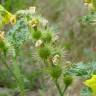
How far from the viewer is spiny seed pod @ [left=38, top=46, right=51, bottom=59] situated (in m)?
1.49

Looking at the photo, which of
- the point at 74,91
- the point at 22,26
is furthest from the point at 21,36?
the point at 74,91

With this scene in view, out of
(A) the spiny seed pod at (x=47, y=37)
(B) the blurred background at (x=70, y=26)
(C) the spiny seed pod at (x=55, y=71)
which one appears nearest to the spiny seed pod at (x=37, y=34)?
(A) the spiny seed pod at (x=47, y=37)

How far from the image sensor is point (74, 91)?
3.61 metres

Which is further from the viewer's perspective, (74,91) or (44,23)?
(74,91)

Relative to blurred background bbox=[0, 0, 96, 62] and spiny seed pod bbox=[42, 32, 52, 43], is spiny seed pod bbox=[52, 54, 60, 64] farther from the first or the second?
blurred background bbox=[0, 0, 96, 62]

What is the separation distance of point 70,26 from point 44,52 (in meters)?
2.94

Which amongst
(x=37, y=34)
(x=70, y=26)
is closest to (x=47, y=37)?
(x=37, y=34)

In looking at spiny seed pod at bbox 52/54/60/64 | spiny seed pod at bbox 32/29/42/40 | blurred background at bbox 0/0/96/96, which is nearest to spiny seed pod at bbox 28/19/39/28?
spiny seed pod at bbox 32/29/42/40

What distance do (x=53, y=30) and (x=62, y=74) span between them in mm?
158

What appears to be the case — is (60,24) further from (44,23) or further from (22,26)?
(44,23)

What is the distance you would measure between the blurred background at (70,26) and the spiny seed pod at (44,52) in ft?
7.26

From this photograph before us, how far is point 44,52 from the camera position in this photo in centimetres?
150

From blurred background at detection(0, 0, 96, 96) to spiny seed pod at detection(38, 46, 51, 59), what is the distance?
2.21 metres

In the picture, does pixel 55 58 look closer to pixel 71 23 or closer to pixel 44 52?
pixel 44 52
